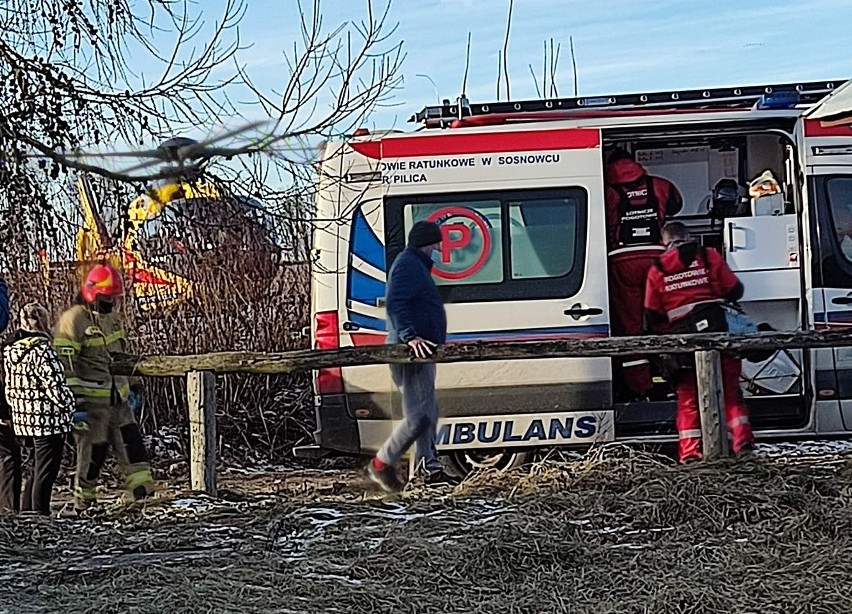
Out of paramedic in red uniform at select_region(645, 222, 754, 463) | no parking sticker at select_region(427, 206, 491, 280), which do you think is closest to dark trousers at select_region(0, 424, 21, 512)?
no parking sticker at select_region(427, 206, 491, 280)

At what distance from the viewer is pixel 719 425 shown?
742 centimetres

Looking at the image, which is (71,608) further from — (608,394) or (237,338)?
(237,338)

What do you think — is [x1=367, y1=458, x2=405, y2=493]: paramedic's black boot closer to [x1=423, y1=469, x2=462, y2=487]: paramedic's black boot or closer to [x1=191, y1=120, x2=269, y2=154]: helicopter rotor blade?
[x1=423, y1=469, x2=462, y2=487]: paramedic's black boot

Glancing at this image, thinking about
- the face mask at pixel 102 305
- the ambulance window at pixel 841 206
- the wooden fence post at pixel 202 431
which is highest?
the ambulance window at pixel 841 206

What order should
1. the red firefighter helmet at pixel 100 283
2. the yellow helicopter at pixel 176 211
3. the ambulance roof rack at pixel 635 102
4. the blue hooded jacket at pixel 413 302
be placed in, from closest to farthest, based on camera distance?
the yellow helicopter at pixel 176 211, the blue hooded jacket at pixel 413 302, the red firefighter helmet at pixel 100 283, the ambulance roof rack at pixel 635 102

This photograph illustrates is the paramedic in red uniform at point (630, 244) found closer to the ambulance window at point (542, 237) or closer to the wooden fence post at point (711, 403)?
the ambulance window at point (542, 237)

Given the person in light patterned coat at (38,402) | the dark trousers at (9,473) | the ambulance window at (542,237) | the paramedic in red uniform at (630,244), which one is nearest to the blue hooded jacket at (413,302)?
the ambulance window at (542,237)

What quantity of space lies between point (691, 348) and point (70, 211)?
3.67 metres

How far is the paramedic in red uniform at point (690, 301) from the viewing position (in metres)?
7.69

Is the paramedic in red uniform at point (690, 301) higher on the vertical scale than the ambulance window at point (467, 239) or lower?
lower

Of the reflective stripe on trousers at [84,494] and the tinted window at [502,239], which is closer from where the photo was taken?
the reflective stripe on trousers at [84,494]

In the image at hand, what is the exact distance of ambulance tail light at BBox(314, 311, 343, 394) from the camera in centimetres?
790

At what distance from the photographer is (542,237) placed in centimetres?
792

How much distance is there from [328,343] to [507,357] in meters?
1.26
